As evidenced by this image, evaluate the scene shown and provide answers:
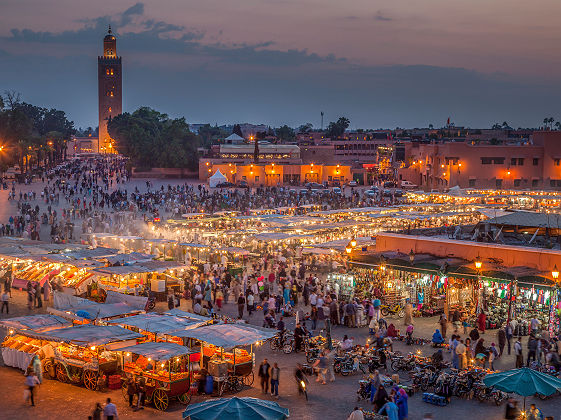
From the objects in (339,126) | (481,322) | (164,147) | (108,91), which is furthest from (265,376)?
(108,91)

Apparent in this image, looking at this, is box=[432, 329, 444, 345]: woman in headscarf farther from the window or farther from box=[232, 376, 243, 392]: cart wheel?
the window

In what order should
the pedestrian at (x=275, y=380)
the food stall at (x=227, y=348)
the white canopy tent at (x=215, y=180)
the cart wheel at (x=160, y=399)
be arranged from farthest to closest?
the white canopy tent at (x=215, y=180)
the food stall at (x=227, y=348)
the pedestrian at (x=275, y=380)
the cart wheel at (x=160, y=399)

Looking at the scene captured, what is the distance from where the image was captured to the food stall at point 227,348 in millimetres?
15656

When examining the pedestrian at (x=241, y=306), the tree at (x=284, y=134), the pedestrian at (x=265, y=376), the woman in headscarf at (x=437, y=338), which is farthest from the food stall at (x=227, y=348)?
the tree at (x=284, y=134)

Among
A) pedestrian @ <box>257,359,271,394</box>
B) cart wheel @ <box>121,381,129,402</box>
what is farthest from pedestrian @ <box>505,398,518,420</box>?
cart wheel @ <box>121,381,129,402</box>

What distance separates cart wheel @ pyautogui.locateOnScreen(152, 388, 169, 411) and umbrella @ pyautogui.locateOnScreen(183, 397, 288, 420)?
2735 mm

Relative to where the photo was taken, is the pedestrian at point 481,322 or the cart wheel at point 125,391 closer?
the cart wheel at point 125,391

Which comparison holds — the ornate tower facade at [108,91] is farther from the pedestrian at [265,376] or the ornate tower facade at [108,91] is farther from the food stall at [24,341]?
the pedestrian at [265,376]

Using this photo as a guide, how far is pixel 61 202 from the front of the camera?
179 feet

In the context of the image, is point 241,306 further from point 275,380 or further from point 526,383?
point 526,383

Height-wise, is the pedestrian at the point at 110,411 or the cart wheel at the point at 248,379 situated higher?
the pedestrian at the point at 110,411

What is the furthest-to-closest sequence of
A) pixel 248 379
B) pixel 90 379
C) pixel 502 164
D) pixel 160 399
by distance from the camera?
pixel 502 164, pixel 248 379, pixel 90 379, pixel 160 399

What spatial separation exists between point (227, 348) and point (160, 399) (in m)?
2.01

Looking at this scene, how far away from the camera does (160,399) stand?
14773 millimetres
